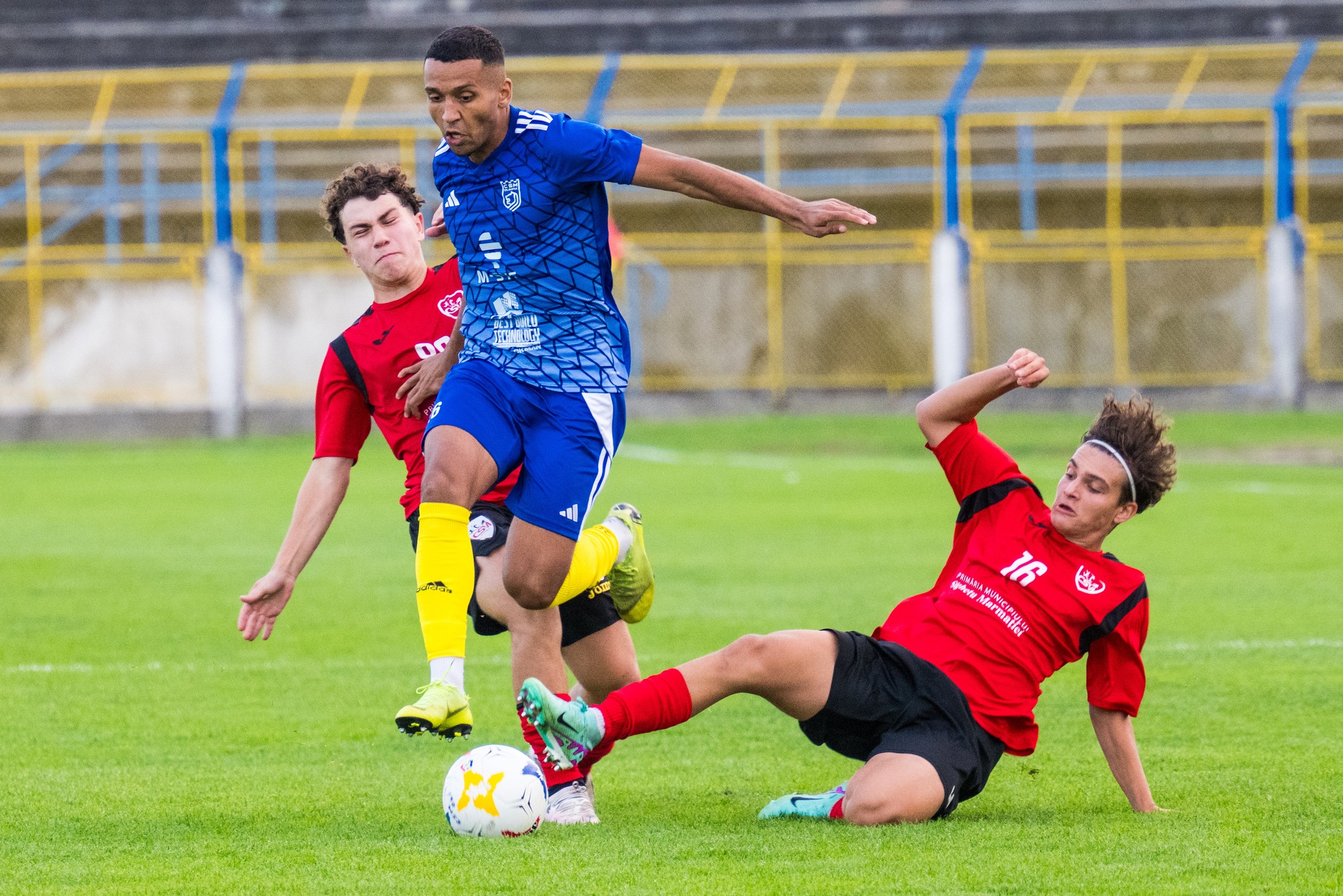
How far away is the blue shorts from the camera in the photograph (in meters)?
5.01

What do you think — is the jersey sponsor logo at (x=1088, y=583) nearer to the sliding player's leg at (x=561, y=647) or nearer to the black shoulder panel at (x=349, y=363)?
the sliding player's leg at (x=561, y=647)

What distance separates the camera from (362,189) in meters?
5.71

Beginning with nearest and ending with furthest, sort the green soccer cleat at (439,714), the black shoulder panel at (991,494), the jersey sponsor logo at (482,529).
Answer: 1. the green soccer cleat at (439,714)
2. the black shoulder panel at (991,494)
3. the jersey sponsor logo at (482,529)

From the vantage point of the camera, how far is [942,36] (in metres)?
27.6

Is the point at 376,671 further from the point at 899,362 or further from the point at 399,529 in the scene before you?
the point at 899,362

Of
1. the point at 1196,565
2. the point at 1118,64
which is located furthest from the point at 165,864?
the point at 1118,64

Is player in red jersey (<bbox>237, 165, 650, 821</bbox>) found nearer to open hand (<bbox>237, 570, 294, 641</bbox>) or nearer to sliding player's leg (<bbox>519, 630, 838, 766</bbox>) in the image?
open hand (<bbox>237, 570, 294, 641</bbox>)

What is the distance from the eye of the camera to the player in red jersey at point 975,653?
4.65 metres

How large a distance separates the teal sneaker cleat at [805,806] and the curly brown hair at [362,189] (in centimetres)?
224

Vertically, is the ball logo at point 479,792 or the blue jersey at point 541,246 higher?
Result: the blue jersey at point 541,246

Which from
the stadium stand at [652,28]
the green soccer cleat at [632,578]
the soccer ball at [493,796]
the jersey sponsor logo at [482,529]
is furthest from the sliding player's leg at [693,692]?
the stadium stand at [652,28]

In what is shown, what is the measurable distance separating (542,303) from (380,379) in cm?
74

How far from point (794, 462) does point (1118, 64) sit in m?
11.7

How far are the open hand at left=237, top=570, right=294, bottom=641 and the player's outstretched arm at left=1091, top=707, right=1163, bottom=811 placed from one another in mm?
2277
